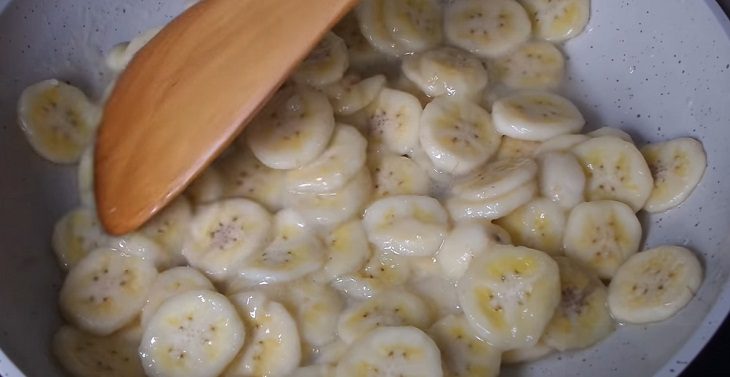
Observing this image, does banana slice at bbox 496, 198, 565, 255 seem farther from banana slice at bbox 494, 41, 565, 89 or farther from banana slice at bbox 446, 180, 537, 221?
banana slice at bbox 494, 41, 565, 89

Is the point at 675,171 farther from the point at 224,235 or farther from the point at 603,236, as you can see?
the point at 224,235

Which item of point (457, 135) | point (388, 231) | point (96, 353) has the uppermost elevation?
point (457, 135)

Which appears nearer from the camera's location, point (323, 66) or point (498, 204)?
point (498, 204)

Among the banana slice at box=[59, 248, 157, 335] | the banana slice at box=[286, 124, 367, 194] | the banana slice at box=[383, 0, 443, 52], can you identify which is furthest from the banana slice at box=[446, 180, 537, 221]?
the banana slice at box=[59, 248, 157, 335]

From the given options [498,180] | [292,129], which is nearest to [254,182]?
[292,129]

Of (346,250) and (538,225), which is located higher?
(538,225)

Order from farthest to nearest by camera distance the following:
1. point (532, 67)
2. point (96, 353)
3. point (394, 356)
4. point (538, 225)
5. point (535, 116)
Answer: point (532, 67), point (535, 116), point (538, 225), point (96, 353), point (394, 356)

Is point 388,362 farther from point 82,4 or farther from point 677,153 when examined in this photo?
point 82,4

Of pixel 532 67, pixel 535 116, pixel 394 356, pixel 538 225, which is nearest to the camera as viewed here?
pixel 394 356
